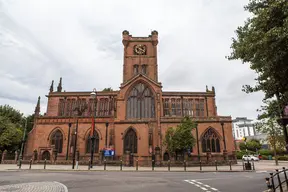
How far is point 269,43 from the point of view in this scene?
7.85 meters

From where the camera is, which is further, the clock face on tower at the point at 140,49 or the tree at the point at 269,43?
the clock face on tower at the point at 140,49

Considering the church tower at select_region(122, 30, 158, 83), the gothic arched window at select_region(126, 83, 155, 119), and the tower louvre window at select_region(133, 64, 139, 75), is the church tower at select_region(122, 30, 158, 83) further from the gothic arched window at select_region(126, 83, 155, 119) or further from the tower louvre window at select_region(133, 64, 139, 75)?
the gothic arched window at select_region(126, 83, 155, 119)

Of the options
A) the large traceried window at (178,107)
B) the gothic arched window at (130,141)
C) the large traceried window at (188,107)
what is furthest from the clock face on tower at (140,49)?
the gothic arched window at (130,141)

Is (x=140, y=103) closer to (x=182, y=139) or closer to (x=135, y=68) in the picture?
(x=135, y=68)

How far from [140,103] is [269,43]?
32.4m

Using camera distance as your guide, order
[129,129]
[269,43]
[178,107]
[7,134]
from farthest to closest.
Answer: [178,107], [7,134], [129,129], [269,43]

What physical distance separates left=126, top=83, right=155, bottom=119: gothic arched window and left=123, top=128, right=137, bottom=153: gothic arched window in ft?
10.8

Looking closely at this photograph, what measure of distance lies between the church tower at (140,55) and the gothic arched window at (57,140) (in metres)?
17.7

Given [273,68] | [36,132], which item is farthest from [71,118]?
[273,68]

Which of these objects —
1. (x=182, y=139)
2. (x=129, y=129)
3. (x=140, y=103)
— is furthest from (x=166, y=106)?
(x=182, y=139)

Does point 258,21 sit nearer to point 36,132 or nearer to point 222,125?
point 222,125

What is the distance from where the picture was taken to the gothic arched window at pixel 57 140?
35281 millimetres

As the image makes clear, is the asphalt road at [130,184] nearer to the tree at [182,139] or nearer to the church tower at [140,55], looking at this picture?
the tree at [182,139]

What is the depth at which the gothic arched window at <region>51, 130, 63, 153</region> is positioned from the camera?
116 ft
